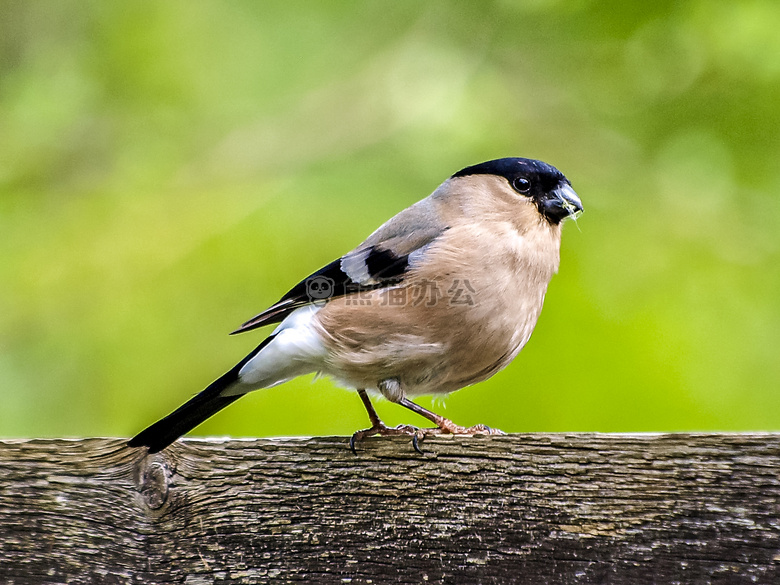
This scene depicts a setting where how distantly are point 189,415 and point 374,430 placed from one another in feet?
1.91

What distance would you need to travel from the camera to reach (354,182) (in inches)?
134

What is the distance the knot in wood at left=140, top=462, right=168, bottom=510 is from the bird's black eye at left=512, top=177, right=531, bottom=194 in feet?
5.94

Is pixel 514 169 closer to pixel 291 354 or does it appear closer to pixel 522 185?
pixel 522 185

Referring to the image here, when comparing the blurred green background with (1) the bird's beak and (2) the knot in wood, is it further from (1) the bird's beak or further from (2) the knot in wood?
(2) the knot in wood

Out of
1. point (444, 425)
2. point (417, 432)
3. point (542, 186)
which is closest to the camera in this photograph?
point (417, 432)

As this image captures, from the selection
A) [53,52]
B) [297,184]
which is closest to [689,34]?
[297,184]

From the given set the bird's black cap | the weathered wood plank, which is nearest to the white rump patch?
the weathered wood plank

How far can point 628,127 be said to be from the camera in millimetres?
3283

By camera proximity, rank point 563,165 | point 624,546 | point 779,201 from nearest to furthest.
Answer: point 624,546 < point 779,201 < point 563,165

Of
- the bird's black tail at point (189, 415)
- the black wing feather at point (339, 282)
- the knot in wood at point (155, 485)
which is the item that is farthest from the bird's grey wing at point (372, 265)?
the knot in wood at point (155, 485)

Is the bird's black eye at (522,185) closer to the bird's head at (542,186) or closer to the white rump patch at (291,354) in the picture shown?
the bird's head at (542,186)

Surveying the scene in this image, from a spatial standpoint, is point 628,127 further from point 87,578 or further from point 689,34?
point 87,578

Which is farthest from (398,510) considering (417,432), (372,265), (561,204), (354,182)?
(354,182)

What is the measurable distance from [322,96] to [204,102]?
532mm
